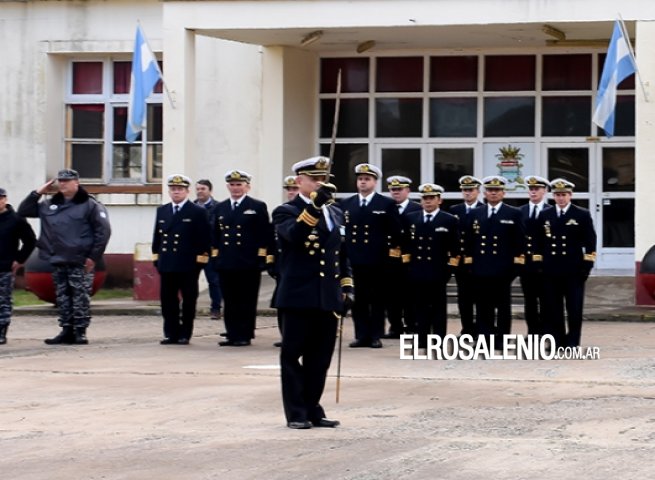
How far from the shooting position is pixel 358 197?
17.6 m

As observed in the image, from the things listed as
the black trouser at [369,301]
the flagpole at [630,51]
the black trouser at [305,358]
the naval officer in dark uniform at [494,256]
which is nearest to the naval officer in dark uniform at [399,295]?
the black trouser at [369,301]

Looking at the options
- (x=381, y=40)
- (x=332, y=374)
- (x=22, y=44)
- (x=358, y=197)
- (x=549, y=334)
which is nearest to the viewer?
(x=332, y=374)

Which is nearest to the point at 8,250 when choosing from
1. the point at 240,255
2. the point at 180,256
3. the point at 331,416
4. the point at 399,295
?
the point at 180,256

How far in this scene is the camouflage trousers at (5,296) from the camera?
57.8ft

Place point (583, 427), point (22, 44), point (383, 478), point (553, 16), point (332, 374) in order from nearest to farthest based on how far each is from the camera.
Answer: point (383, 478) < point (583, 427) < point (332, 374) < point (553, 16) < point (22, 44)

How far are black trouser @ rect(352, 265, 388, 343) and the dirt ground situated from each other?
0.47m

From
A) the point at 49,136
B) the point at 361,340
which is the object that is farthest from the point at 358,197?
the point at 49,136

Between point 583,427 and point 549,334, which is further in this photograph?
point 549,334

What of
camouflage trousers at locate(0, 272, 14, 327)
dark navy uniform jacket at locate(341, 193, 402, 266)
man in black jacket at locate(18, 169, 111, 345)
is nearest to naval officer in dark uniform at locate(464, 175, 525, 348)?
dark navy uniform jacket at locate(341, 193, 402, 266)

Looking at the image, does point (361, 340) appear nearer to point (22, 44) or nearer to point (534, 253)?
point (534, 253)

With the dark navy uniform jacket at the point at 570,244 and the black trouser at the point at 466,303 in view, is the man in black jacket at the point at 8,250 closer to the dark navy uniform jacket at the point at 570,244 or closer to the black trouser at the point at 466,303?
the black trouser at the point at 466,303

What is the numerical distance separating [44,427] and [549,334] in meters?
6.61

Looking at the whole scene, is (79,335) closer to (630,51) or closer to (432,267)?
(432,267)

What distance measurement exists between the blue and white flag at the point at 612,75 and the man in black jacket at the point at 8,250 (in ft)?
25.0
